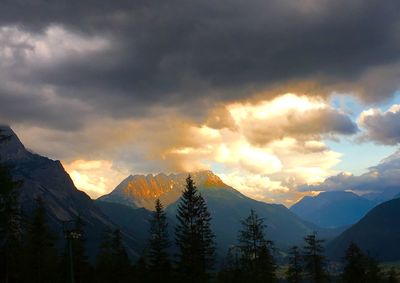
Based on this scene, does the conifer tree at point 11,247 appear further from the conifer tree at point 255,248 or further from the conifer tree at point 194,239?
the conifer tree at point 255,248

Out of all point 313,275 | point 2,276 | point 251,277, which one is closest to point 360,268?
point 313,275

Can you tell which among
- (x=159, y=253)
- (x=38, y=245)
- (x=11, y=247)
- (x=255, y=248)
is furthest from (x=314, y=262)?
(x=11, y=247)

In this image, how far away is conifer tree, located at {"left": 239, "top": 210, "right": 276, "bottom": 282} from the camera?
67.9 meters

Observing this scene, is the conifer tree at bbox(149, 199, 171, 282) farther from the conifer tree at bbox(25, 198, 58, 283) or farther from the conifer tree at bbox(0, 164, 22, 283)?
the conifer tree at bbox(0, 164, 22, 283)

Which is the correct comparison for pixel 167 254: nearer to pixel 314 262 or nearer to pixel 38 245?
pixel 38 245

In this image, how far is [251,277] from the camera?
7025 centimetres

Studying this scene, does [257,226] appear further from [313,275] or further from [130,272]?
[130,272]

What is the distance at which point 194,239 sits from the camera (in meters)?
67.4

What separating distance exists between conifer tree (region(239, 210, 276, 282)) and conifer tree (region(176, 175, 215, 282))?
4.92m

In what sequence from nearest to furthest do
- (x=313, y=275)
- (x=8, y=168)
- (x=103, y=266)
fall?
(x=8, y=168)
(x=313, y=275)
(x=103, y=266)

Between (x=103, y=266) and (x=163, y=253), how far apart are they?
1581 centimetres

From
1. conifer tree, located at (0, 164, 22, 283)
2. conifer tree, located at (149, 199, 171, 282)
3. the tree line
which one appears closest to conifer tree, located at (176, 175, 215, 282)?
the tree line

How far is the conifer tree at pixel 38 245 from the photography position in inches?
2768

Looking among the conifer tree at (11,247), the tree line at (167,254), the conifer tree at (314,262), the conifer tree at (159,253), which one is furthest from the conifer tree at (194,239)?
the conifer tree at (11,247)
